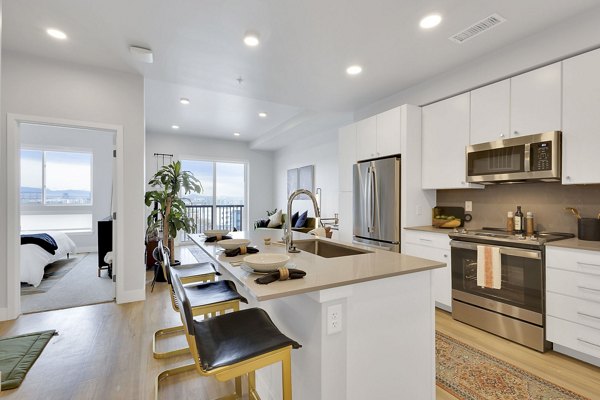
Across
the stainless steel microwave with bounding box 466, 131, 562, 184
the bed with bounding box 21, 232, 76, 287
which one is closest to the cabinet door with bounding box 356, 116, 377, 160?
the stainless steel microwave with bounding box 466, 131, 562, 184

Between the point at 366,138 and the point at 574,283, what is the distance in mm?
2569

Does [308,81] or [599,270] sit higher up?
[308,81]

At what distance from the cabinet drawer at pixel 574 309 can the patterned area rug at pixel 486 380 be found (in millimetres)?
530

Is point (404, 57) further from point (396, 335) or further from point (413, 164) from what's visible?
point (396, 335)

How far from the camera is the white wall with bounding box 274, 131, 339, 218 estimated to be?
5.97 metres

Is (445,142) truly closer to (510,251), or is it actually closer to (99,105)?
(510,251)

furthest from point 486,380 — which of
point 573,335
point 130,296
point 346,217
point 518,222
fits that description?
point 130,296

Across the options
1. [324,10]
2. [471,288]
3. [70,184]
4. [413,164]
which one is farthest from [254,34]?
[70,184]

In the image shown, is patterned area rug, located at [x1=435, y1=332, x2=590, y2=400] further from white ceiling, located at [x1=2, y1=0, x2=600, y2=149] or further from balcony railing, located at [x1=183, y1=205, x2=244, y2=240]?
balcony railing, located at [x1=183, y1=205, x2=244, y2=240]

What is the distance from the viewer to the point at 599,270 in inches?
76.5

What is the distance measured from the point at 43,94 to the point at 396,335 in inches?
160

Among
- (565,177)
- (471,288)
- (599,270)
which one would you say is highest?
(565,177)

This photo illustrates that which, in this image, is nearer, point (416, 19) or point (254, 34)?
point (416, 19)

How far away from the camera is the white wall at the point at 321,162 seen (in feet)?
19.6
